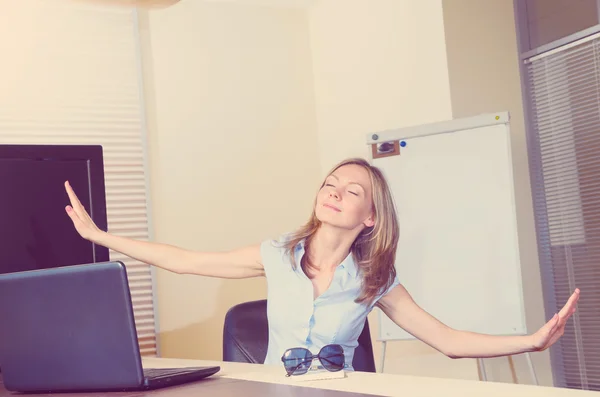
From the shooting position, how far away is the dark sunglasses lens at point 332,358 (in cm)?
144

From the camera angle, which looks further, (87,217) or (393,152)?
(393,152)

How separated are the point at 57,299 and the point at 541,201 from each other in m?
3.26

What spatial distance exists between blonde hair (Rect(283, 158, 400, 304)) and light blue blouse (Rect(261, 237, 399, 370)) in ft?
0.15

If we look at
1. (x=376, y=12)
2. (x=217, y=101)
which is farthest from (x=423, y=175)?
(x=217, y=101)

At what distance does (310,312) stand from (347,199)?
350mm

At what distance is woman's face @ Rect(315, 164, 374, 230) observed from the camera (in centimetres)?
219

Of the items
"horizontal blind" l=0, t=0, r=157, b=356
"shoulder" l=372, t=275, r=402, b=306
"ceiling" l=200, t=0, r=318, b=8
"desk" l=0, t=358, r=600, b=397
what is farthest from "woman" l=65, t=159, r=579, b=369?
"ceiling" l=200, t=0, r=318, b=8

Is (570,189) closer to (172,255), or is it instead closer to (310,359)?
(172,255)

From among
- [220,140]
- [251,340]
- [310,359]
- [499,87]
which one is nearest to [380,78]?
[499,87]

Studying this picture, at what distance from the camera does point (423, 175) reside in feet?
12.2

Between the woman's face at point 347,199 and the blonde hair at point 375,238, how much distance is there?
1.0 inches

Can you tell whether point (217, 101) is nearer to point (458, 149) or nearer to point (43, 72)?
point (43, 72)

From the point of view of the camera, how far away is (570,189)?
4.01 meters

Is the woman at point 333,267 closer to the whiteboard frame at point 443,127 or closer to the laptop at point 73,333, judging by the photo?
the laptop at point 73,333
